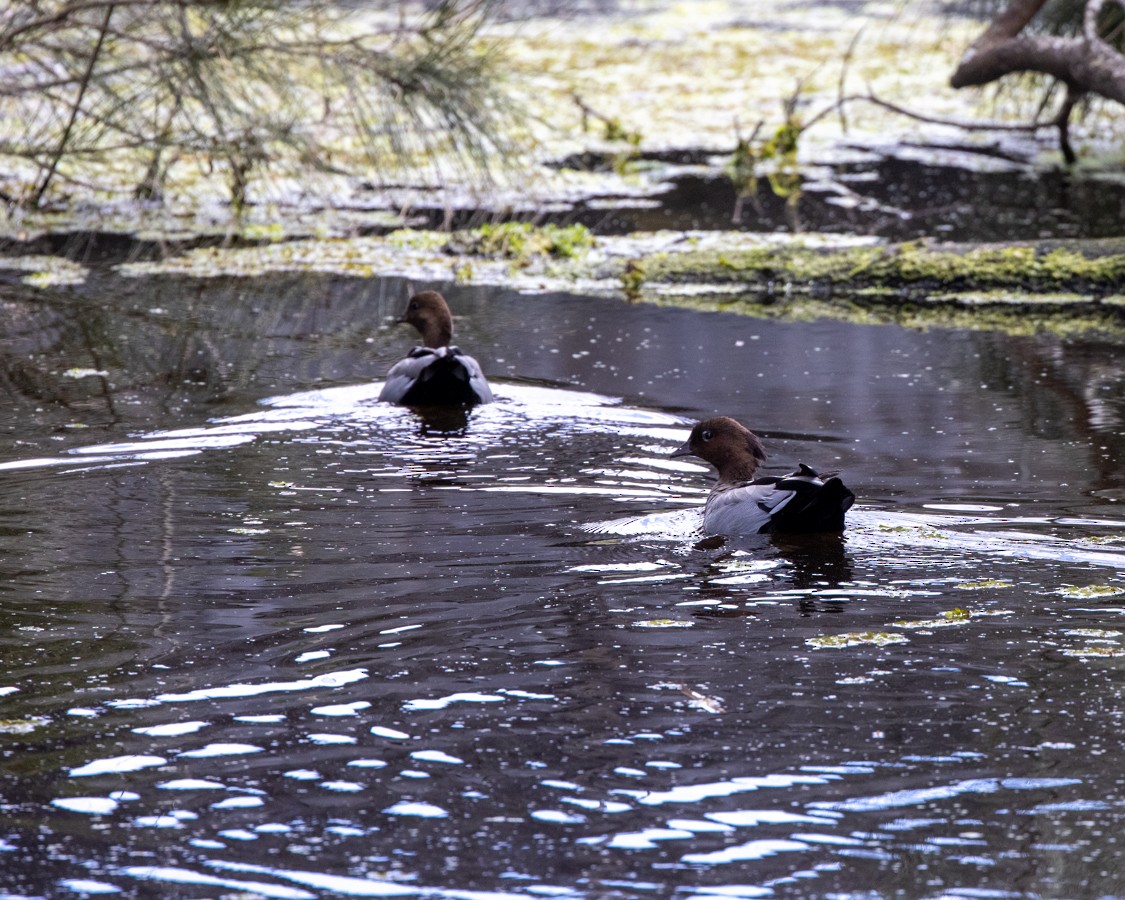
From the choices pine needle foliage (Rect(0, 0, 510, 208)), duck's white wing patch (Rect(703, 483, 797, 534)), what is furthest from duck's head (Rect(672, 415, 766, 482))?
pine needle foliage (Rect(0, 0, 510, 208))

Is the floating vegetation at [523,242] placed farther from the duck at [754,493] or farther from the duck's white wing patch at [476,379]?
the duck at [754,493]

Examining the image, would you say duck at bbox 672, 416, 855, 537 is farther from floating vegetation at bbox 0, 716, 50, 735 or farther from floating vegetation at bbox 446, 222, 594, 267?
floating vegetation at bbox 446, 222, 594, 267

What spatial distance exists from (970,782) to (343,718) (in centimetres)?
178

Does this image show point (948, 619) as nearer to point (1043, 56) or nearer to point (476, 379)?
point (476, 379)

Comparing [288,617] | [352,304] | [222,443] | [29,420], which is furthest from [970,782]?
[352,304]

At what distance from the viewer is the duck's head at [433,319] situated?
10711mm

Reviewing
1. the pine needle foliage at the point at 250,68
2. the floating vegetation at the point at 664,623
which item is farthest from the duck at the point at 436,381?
the pine needle foliage at the point at 250,68

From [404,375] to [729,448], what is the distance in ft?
9.05

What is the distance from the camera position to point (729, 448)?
24.6 feet

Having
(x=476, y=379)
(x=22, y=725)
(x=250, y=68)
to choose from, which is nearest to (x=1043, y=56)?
(x=250, y=68)

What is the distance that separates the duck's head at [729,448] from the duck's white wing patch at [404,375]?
238cm

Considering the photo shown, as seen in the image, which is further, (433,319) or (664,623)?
(433,319)

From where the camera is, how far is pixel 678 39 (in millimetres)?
28859

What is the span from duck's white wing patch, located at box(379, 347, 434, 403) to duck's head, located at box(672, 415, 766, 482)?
2.38 metres
